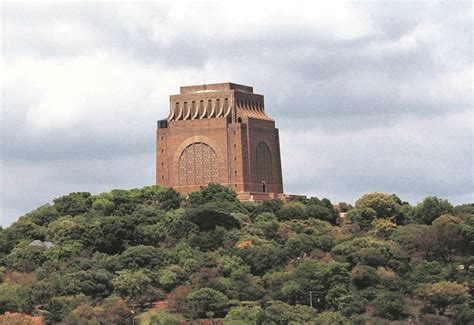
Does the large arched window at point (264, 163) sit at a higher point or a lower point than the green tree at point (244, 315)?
higher

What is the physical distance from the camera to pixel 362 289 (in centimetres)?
10881

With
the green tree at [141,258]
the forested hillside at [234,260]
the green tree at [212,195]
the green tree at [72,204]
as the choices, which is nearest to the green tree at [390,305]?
the forested hillside at [234,260]

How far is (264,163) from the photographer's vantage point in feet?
447

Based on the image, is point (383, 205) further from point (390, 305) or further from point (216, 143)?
point (390, 305)

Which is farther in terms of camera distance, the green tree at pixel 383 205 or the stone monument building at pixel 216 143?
the stone monument building at pixel 216 143

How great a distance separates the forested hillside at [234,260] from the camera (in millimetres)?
105312

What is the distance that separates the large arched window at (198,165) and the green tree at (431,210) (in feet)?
64.3

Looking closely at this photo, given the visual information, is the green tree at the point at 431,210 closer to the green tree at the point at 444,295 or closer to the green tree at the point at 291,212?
→ the green tree at the point at 291,212

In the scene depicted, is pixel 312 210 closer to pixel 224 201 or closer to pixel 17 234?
pixel 224 201

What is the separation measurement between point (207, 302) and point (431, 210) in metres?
28.1

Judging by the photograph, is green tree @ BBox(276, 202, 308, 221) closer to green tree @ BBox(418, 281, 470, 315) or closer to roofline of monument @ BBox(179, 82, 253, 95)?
roofline of monument @ BBox(179, 82, 253, 95)

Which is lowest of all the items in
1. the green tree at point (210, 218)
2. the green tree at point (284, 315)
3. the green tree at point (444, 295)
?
the green tree at point (284, 315)

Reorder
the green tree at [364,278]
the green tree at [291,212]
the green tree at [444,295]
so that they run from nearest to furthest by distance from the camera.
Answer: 1. the green tree at [444,295]
2. the green tree at [364,278]
3. the green tree at [291,212]

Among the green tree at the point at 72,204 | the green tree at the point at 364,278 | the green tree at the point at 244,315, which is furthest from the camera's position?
the green tree at the point at 72,204
